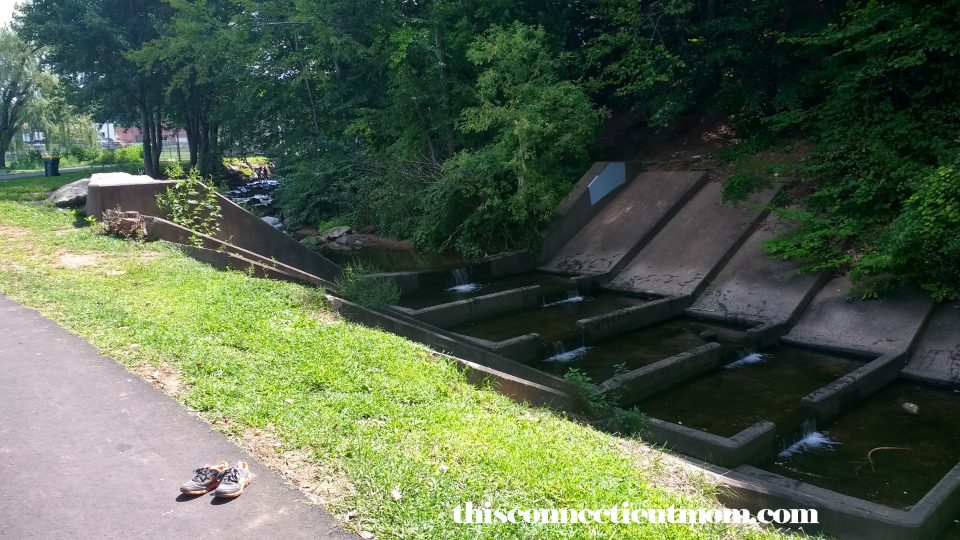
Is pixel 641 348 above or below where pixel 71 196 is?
below

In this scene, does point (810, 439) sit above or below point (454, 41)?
below

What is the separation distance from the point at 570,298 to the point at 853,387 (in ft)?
18.7

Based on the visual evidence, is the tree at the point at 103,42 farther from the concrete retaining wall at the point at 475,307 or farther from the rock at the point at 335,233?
the concrete retaining wall at the point at 475,307

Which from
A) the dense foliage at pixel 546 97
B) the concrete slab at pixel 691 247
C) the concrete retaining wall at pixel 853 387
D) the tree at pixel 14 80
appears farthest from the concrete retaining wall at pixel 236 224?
the tree at pixel 14 80

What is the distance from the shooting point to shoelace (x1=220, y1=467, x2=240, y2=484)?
157 inches

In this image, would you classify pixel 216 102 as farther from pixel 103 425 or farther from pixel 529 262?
pixel 103 425

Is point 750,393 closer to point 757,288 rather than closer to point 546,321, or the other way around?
point 757,288

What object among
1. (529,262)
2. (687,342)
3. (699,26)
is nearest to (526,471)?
(687,342)

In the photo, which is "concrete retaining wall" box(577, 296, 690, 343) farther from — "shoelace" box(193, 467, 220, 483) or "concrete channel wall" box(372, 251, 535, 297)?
"shoelace" box(193, 467, 220, 483)

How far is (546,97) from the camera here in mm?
14945

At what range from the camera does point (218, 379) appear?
5.68 m

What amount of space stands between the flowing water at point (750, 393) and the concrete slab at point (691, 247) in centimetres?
289

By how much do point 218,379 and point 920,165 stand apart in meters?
10.8

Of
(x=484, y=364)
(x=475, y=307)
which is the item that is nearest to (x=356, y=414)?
(x=484, y=364)
